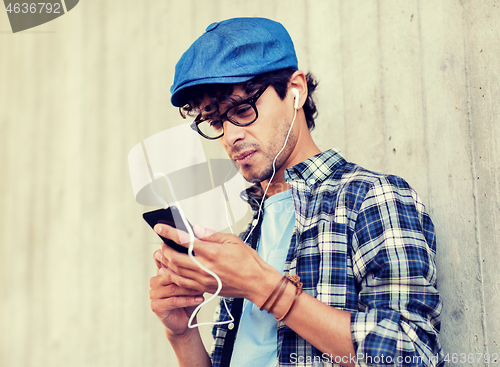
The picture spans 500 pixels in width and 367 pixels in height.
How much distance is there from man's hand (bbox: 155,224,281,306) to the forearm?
44cm

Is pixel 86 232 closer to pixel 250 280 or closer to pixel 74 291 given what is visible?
pixel 74 291

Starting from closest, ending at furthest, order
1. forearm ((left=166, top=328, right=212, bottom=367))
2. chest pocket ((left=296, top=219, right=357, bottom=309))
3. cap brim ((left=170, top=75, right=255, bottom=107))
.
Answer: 1. chest pocket ((left=296, top=219, right=357, bottom=309))
2. cap brim ((left=170, top=75, right=255, bottom=107))
3. forearm ((left=166, top=328, right=212, bottom=367))

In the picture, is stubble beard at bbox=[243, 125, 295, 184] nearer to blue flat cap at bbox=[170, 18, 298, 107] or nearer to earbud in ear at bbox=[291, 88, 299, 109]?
earbud in ear at bbox=[291, 88, 299, 109]

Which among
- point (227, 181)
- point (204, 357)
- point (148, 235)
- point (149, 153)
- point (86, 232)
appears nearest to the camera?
point (149, 153)

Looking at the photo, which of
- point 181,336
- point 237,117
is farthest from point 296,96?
point 181,336

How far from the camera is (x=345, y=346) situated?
761 mm

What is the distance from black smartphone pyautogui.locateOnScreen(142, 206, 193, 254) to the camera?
775mm

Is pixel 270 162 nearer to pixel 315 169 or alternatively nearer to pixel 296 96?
pixel 315 169

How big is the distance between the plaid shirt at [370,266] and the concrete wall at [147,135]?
32 centimetres

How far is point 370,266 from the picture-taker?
0.83 meters

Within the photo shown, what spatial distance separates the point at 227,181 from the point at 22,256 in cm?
187

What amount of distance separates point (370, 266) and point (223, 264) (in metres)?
0.33

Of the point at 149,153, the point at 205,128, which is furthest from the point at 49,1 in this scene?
the point at 149,153

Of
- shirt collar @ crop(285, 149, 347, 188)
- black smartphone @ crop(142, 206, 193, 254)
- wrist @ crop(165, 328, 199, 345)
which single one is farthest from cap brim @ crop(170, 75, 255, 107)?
wrist @ crop(165, 328, 199, 345)
